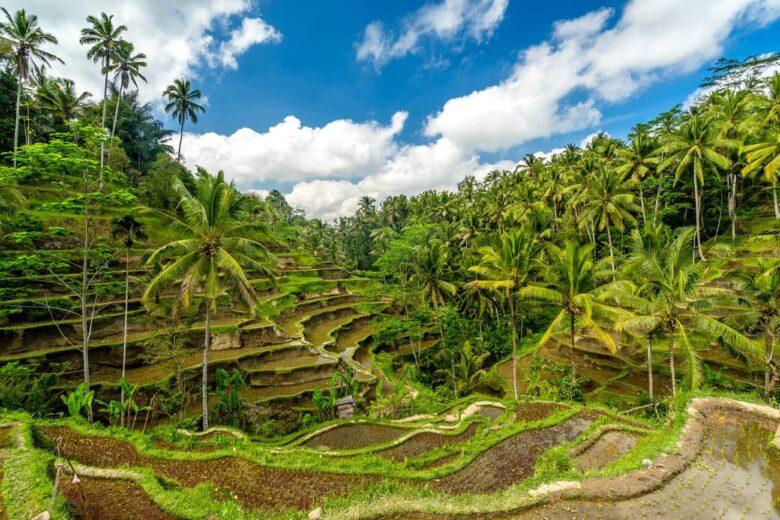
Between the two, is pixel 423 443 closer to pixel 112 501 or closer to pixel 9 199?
pixel 112 501

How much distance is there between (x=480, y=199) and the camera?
49.5 metres

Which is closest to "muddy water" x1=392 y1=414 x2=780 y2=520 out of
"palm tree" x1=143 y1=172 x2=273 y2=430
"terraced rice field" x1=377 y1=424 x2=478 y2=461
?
"terraced rice field" x1=377 y1=424 x2=478 y2=461

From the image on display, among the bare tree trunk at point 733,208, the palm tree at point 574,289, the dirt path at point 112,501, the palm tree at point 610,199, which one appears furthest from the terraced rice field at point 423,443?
the bare tree trunk at point 733,208

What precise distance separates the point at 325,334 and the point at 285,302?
185 inches

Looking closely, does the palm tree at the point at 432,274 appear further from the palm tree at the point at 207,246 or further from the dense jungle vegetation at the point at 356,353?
the palm tree at the point at 207,246

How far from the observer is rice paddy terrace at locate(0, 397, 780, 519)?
239 inches

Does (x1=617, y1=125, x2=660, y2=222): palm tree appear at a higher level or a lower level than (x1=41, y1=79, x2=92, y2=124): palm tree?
lower

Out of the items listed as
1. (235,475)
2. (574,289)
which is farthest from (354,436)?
(574,289)

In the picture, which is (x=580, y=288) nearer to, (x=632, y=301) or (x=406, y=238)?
(x=632, y=301)

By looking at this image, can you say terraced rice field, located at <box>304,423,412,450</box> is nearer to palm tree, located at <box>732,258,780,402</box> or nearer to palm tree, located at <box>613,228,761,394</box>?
palm tree, located at <box>613,228,761,394</box>

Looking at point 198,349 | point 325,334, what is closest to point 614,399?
point 325,334

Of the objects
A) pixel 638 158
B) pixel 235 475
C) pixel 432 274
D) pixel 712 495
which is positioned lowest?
pixel 235 475

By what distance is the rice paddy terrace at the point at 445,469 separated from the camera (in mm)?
6078

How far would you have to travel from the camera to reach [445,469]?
923cm
